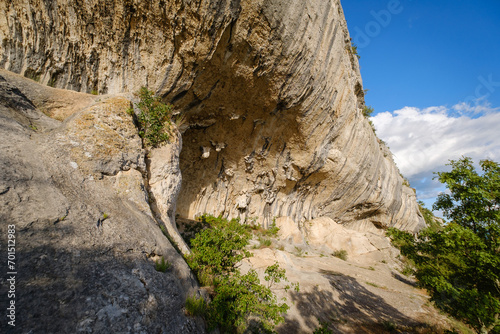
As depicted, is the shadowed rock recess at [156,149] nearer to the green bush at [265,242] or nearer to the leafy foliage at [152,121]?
the leafy foliage at [152,121]

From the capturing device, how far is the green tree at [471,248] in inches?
145

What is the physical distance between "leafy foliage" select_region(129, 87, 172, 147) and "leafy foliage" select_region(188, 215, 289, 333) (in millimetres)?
2860

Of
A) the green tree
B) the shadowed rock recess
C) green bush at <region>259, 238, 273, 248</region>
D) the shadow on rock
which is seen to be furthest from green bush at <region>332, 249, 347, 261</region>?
the green tree

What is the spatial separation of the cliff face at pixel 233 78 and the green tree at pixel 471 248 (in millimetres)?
5731

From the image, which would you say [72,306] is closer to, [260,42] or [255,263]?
[255,263]

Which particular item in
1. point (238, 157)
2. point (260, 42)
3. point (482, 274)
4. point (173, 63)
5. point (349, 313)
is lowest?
point (349, 313)

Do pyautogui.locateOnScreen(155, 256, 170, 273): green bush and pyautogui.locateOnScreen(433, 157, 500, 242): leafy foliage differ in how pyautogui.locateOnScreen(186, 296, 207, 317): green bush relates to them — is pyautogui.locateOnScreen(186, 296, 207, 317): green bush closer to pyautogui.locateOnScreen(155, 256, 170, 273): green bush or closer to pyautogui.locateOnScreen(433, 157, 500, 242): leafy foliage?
pyautogui.locateOnScreen(155, 256, 170, 273): green bush

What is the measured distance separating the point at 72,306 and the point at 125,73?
6.80 meters

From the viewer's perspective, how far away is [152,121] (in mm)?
5445

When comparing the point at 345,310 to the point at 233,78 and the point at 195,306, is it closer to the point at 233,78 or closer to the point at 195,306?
the point at 195,306

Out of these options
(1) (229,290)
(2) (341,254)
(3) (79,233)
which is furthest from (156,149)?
(2) (341,254)

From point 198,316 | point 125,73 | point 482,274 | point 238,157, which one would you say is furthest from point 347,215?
point 125,73

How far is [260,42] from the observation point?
6.46 meters

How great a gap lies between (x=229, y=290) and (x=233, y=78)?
6.91 metres
